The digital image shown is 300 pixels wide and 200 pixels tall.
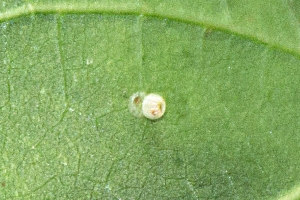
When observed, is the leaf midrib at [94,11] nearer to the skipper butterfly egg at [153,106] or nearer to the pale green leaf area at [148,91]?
the pale green leaf area at [148,91]

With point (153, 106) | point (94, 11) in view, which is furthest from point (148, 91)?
point (94, 11)

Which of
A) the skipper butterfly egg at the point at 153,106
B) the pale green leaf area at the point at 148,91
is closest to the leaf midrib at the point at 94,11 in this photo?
the pale green leaf area at the point at 148,91

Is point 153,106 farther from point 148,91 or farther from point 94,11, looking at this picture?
point 94,11

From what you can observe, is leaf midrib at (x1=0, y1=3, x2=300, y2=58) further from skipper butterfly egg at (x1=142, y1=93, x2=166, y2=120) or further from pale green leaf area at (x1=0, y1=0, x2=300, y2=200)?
skipper butterfly egg at (x1=142, y1=93, x2=166, y2=120)

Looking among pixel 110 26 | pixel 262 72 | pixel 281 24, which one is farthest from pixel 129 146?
pixel 281 24

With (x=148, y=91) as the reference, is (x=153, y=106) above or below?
below

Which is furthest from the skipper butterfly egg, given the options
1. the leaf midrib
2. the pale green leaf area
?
the leaf midrib

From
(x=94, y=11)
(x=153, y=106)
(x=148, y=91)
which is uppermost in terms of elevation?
(x=94, y=11)
